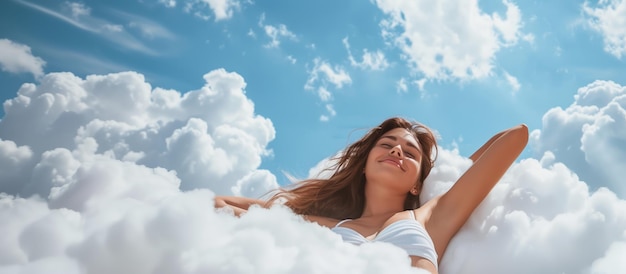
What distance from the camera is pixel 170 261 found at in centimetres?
255

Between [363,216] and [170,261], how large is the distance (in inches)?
99.8

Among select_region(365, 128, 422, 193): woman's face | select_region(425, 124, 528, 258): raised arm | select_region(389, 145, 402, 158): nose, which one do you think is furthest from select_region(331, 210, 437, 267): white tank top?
select_region(389, 145, 402, 158): nose

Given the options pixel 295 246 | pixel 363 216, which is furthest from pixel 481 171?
pixel 295 246

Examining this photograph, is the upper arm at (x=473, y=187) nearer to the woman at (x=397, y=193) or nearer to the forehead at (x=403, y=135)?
the woman at (x=397, y=193)

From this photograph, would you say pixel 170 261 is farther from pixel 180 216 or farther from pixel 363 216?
pixel 363 216

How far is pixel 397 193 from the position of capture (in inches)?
Answer: 188

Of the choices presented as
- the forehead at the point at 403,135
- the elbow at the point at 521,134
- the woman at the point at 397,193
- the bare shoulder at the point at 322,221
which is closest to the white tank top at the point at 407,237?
the woman at the point at 397,193

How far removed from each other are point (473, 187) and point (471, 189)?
0.02 metres

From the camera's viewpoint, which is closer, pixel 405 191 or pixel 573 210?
pixel 573 210

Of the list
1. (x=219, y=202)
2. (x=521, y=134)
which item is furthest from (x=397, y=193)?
(x=219, y=202)

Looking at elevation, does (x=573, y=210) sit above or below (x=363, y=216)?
above

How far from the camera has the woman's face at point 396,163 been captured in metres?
4.61

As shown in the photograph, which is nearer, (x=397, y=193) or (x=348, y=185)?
(x=397, y=193)

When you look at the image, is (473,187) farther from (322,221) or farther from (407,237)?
(322,221)
